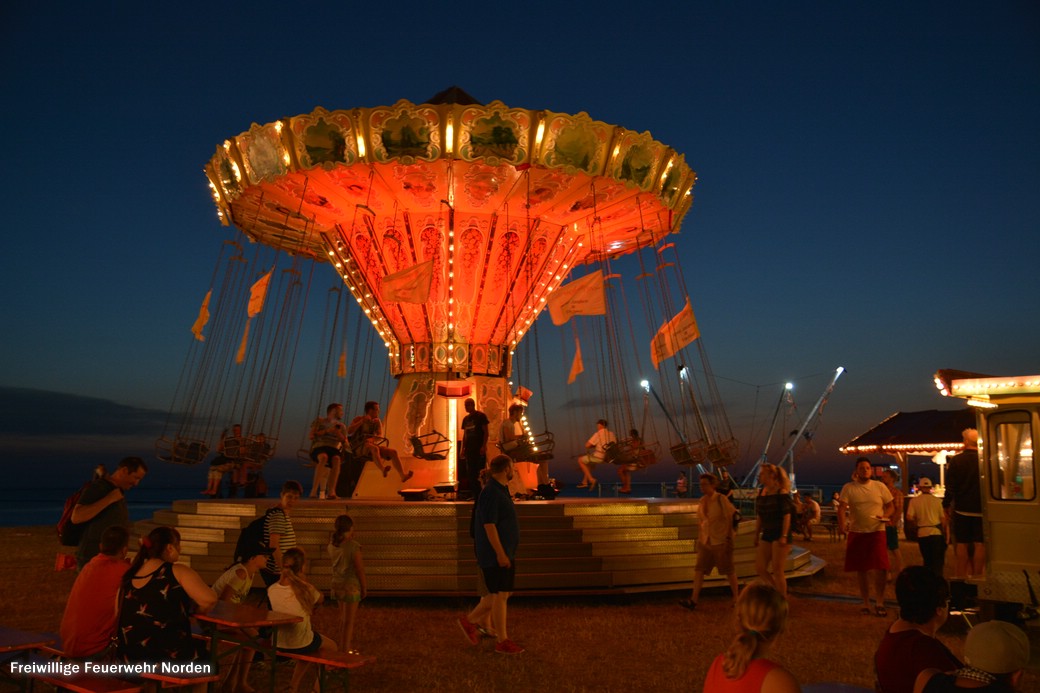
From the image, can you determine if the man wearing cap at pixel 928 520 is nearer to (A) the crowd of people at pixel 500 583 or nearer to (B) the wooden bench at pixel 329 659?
(A) the crowd of people at pixel 500 583

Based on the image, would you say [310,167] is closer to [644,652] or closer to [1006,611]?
[644,652]

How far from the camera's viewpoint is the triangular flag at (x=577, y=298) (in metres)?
14.0

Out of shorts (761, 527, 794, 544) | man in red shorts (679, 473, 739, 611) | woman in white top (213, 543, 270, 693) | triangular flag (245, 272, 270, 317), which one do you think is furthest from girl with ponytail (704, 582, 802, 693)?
triangular flag (245, 272, 270, 317)

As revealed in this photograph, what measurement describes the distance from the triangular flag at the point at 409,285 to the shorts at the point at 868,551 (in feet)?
24.4

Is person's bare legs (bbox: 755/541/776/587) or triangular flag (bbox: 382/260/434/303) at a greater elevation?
triangular flag (bbox: 382/260/434/303)

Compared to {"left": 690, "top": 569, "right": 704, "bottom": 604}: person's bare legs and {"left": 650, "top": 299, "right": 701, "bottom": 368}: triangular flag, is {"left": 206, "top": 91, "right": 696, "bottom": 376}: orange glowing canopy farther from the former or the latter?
{"left": 690, "top": 569, "right": 704, "bottom": 604}: person's bare legs

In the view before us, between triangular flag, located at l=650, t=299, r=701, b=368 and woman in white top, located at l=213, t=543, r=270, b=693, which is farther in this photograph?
triangular flag, located at l=650, t=299, r=701, b=368

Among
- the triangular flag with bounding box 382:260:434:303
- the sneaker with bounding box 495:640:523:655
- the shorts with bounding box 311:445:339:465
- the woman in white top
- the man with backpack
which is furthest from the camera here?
the shorts with bounding box 311:445:339:465

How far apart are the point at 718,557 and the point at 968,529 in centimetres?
259

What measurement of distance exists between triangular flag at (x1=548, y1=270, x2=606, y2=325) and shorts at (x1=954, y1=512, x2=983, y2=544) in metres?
6.39

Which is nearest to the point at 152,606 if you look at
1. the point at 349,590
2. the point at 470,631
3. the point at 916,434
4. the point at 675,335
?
the point at 349,590

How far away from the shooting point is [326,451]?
14.5 m

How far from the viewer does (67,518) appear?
7.06m

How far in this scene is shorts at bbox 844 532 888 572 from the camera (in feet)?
31.4
